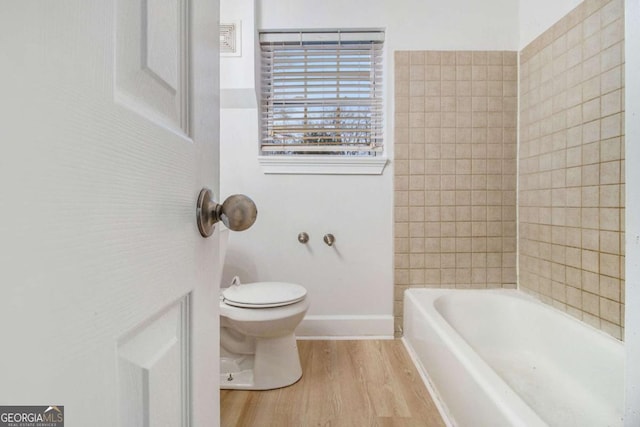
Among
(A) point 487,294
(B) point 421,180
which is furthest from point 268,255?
(A) point 487,294

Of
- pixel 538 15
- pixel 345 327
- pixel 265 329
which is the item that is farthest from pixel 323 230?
pixel 538 15

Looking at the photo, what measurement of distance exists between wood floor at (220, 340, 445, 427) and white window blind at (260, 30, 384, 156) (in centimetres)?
126

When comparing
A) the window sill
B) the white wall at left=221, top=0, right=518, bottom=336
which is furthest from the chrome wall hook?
the window sill

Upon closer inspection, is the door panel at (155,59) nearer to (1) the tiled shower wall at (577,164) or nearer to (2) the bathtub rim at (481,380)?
(2) the bathtub rim at (481,380)

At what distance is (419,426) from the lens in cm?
124

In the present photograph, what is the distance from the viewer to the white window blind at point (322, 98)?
6.71ft

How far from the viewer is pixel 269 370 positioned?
150cm

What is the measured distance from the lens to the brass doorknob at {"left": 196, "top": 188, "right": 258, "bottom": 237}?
428mm

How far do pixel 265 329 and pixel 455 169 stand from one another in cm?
143

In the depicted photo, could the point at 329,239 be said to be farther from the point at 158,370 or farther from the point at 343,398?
the point at 158,370

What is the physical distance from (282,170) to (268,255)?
21.3 inches

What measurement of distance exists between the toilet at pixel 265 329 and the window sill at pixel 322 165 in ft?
2.41

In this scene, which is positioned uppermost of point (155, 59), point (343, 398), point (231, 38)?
point (231, 38)

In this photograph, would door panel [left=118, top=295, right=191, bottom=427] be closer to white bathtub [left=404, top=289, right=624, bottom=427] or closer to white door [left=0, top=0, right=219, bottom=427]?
white door [left=0, top=0, right=219, bottom=427]
